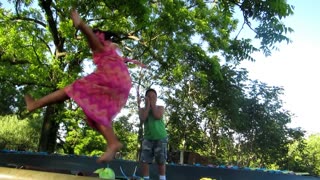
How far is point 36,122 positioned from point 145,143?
28564mm

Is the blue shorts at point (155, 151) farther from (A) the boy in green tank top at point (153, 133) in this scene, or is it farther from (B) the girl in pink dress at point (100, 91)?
(B) the girl in pink dress at point (100, 91)

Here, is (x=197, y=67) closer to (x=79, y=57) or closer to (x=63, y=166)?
(x=79, y=57)

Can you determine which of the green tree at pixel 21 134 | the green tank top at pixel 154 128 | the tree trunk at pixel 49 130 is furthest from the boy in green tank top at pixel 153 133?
the green tree at pixel 21 134

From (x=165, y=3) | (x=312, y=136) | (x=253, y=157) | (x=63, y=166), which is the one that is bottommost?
(x=63, y=166)

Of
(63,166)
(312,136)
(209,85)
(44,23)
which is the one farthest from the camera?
(312,136)

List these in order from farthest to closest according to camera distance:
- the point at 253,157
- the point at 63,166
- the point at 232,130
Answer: the point at 253,157 < the point at 232,130 < the point at 63,166

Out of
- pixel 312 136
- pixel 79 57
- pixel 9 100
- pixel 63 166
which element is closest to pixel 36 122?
pixel 9 100

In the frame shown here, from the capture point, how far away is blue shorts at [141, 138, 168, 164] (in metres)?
5.81

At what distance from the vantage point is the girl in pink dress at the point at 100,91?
3047mm

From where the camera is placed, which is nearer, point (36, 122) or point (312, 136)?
point (36, 122)

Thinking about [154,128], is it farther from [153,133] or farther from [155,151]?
[155,151]

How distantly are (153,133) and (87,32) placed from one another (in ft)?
9.36

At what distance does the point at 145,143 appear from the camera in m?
5.89

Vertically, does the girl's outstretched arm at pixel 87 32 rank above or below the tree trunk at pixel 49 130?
below
